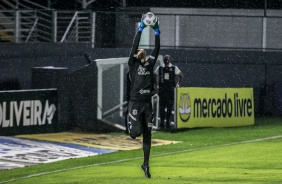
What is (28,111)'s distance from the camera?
2492 cm

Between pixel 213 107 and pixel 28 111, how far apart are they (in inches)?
210

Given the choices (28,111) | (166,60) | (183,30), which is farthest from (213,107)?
(183,30)

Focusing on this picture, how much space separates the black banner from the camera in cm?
2434

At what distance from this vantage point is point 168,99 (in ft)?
85.9

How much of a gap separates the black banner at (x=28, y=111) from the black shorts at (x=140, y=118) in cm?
921

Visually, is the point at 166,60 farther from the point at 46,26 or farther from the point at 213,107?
the point at 46,26

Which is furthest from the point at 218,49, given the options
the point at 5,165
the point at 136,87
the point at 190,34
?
the point at 136,87

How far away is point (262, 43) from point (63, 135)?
1058cm

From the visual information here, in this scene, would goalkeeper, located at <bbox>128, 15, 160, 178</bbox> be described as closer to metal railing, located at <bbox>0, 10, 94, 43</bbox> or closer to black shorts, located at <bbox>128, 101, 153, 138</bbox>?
black shorts, located at <bbox>128, 101, 153, 138</bbox>

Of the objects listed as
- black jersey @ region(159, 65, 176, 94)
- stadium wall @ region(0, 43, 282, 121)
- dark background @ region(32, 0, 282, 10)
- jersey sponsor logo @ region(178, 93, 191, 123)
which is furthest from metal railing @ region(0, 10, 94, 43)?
jersey sponsor logo @ region(178, 93, 191, 123)

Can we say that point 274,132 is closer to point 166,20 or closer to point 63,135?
point 63,135

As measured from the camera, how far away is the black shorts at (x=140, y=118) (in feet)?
51.0

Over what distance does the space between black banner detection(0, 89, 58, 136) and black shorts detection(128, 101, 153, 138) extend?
921cm

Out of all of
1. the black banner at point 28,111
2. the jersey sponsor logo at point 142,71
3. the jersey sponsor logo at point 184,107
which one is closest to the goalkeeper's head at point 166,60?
the jersey sponsor logo at point 184,107
